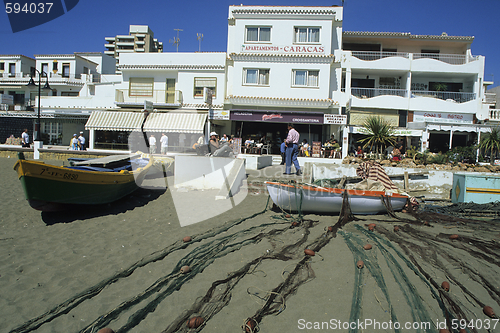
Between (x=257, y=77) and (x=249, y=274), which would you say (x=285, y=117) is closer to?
(x=257, y=77)

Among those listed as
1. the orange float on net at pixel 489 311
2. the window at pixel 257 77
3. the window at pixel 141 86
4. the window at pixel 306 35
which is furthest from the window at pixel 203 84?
the orange float on net at pixel 489 311

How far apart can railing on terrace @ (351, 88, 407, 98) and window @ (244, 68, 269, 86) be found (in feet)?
21.3

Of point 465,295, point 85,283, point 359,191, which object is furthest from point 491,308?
point 85,283

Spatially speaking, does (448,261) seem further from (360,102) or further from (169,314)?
(360,102)

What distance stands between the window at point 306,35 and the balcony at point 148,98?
9.63 metres

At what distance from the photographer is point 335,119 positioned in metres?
20.4

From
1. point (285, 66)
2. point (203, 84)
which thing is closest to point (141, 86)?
point (203, 84)

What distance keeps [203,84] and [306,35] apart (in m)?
8.12

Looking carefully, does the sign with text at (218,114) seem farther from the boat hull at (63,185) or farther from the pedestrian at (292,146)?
the boat hull at (63,185)

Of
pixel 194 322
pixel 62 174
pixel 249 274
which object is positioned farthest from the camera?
pixel 62 174

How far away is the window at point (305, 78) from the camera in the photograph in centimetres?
2120

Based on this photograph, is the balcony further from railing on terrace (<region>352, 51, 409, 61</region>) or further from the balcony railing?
the balcony railing

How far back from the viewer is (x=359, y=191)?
785cm

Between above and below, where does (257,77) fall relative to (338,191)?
above
